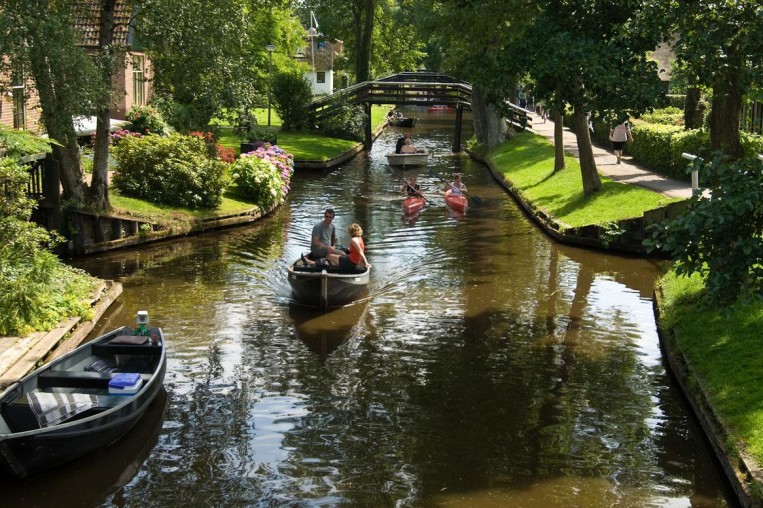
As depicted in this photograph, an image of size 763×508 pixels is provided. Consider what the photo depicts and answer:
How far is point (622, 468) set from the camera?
12.1 metres

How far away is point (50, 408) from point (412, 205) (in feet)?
65.9

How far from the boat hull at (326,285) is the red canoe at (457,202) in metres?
12.0

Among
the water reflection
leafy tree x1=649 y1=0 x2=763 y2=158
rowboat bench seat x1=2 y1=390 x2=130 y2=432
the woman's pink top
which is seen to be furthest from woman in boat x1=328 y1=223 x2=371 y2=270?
rowboat bench seat x1=2 y1=390 x2=130 y2=432

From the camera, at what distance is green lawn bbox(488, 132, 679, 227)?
2586 cm

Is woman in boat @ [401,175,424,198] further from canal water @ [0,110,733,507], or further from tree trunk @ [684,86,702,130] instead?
tree trunk @ [684,86,702,130]

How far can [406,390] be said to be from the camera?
14859 millimetres

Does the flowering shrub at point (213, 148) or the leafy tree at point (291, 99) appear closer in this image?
the flowering shrub at point (213, 148)

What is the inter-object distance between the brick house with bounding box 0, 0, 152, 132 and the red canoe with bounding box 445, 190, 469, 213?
1064 cm

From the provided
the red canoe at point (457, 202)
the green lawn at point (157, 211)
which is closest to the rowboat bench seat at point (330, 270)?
the green lawn at point (157, 211)

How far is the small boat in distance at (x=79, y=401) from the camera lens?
37.5 ft

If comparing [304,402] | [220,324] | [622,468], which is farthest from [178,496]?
[220,324]

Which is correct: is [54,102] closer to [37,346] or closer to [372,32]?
[37,346]

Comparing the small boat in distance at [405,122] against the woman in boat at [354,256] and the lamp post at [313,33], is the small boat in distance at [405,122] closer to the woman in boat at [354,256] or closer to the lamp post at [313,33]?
the lamp post at [313,33]

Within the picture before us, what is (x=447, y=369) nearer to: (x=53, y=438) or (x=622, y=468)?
(x=622, y=468)
